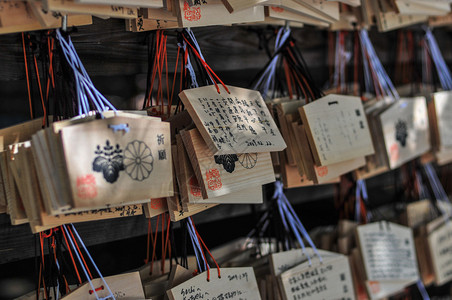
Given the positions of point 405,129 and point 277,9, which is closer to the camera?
point 277,9

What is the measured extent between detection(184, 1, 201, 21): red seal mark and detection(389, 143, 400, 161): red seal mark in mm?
Answer: 800

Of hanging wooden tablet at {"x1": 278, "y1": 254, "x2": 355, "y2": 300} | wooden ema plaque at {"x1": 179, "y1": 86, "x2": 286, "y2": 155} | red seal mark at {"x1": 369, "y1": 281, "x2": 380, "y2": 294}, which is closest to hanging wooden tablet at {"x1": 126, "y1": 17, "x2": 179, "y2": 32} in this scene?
wooden ema plaque at {"x1": 179, "y1": 86, "x2": 286, "y2": 155}

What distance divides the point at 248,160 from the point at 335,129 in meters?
0.31

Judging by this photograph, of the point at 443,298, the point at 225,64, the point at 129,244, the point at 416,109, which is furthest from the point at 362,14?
the point at 443,298

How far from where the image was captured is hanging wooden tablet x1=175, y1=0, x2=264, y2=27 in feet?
3.71

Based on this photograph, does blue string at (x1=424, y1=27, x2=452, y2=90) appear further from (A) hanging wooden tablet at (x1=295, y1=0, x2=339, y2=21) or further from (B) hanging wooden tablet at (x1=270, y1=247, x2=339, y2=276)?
(B) hanging wooden tablet at (x1=270, y1=247, x2=339, y2=276)

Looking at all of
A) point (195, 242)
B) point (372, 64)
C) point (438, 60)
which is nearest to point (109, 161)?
point (195, 242)

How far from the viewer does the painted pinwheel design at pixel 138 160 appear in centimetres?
99

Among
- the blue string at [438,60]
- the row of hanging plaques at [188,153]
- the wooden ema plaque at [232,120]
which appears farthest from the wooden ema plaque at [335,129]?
the blue string at [438,60]

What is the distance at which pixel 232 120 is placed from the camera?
114cm

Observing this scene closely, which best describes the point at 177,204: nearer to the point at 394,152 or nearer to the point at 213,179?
the point at 213,179

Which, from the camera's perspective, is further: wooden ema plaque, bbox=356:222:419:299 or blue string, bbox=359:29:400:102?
blue string, bbox=359:29:400:102

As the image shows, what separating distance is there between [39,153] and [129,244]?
86cm

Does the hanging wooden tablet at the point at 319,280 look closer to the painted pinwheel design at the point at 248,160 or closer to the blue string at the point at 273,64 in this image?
the painted pinwheel design at the point at 248,160
